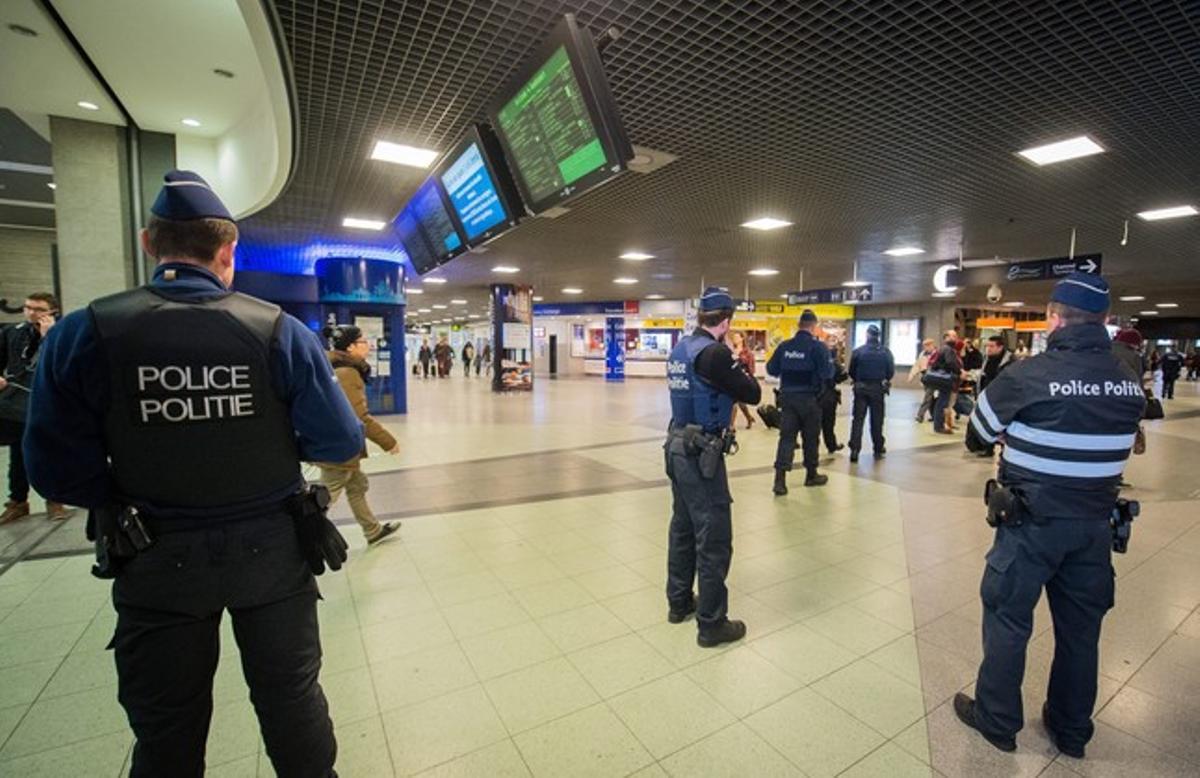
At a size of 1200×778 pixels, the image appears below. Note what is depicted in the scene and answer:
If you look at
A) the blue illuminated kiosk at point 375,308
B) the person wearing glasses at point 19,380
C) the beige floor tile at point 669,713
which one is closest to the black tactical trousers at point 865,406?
the beige floor tile at point 669,713

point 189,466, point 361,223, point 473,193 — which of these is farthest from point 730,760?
point 361,223

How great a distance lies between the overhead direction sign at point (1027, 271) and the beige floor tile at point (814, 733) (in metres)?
8.50

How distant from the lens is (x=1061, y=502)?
73.9 inches

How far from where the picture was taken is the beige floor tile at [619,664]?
238 centimetres

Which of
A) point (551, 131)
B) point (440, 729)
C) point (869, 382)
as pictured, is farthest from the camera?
point (869, 382)

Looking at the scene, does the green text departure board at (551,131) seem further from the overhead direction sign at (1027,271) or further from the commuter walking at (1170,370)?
the commuter walking at (1170,370)

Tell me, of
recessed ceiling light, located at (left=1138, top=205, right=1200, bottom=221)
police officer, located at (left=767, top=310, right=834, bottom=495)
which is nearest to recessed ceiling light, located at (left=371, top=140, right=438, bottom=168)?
police officer, located at (left=767, top=310, right=834, bottom=495)

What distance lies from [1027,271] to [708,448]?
8.70 m

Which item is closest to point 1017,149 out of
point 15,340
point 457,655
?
point 457,655

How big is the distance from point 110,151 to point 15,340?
5.63 feet

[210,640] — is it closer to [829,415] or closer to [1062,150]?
[1062,150]

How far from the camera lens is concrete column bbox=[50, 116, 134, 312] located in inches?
172

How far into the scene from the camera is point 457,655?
2.60m

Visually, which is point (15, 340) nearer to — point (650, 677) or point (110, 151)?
point (110, 151)
